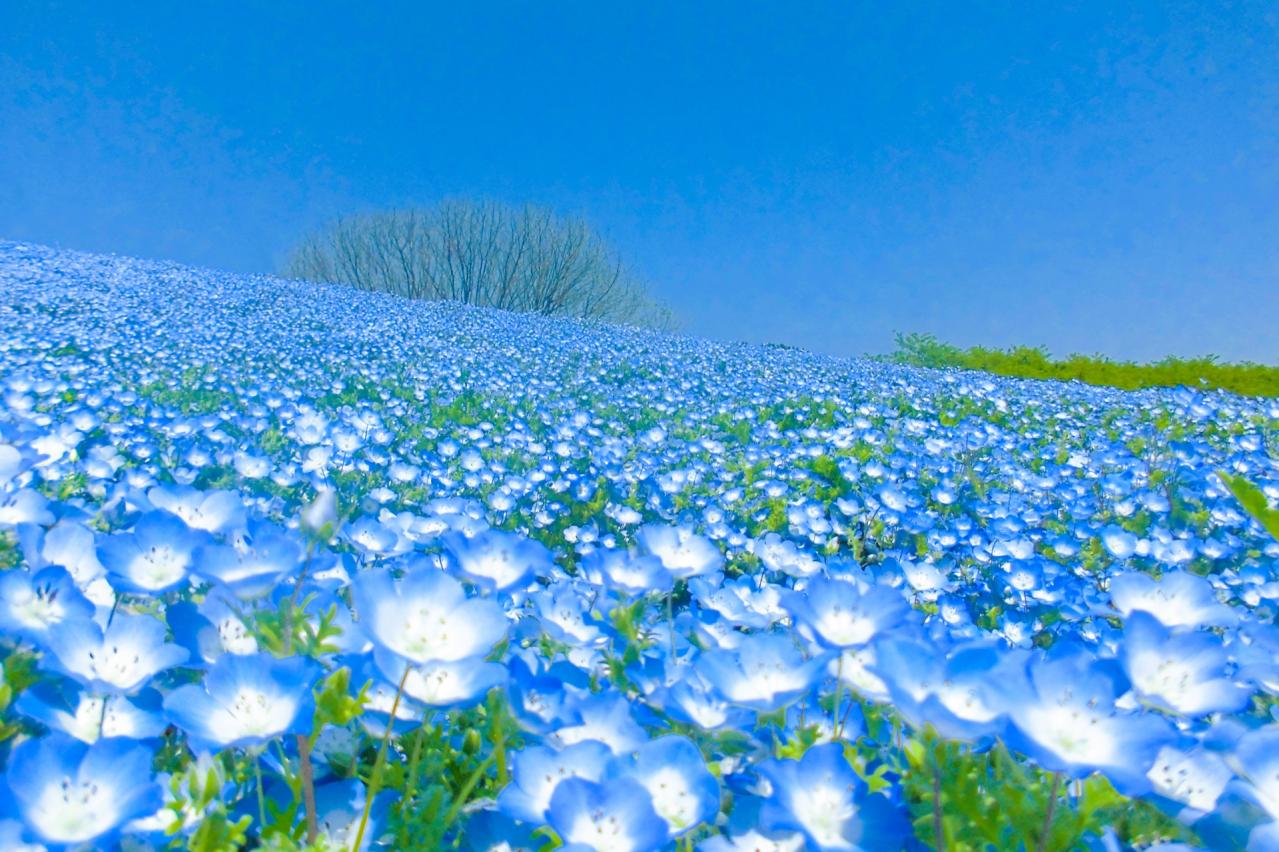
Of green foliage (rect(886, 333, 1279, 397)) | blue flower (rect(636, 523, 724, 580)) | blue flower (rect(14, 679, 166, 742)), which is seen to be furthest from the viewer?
green foliage (rect(886, 333, 1279, 397))

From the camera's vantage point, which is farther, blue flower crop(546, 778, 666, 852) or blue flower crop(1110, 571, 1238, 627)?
blue flower crop(1110, 571, 1238, 627)

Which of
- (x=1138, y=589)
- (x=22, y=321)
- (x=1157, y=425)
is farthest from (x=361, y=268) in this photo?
(x=1138, y=589)

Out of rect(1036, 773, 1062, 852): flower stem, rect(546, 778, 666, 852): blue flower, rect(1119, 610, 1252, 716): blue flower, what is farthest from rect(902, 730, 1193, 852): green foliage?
rect(546, 778, 666, 852): blue flower

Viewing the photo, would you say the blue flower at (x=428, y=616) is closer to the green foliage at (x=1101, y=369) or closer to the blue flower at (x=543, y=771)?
the blue flower at (x=543, y=771)

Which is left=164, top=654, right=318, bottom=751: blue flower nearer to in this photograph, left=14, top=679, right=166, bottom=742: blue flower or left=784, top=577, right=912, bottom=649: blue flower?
left=14, top=679, right=166, bottom=742: blue flower

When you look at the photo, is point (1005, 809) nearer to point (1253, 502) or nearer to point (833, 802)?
point (833, 802)

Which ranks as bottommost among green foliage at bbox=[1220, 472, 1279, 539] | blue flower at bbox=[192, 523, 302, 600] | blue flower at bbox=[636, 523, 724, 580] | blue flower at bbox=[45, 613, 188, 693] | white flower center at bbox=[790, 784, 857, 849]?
white flower center at bbox=[790, 784, 857, 849]
